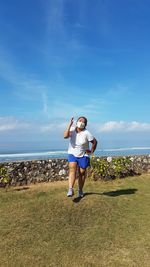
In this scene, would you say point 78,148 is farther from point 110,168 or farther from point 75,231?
point 110,168

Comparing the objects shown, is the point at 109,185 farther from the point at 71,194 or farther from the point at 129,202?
the point at 71,194

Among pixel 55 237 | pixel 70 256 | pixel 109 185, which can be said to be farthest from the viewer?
pixel 109 185

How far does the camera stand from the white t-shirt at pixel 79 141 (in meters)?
8.91

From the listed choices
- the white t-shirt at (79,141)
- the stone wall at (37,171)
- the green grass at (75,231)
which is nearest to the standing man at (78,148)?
the white t-shirt at (79,141)

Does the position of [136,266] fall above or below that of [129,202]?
below

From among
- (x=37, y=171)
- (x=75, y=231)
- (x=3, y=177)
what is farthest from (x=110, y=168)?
(x=75, y=231)

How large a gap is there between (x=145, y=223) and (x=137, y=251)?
161 centimetres

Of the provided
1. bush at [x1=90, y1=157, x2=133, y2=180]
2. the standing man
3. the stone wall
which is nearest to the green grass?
the standing man

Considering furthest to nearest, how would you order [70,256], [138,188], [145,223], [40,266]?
[138,188] < [145,223] < [70,256] < [40,266]

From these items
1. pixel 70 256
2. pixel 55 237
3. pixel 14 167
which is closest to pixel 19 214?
pixel 55 237

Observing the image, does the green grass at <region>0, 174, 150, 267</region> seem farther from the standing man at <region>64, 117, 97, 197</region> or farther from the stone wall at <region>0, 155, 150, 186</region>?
the stone wall at <region>0, 155, 150, 186</region>

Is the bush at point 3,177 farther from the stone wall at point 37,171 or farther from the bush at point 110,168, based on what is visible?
the bush at point 110,168

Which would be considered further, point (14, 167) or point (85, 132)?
point (14, 167)

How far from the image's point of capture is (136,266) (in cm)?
568
